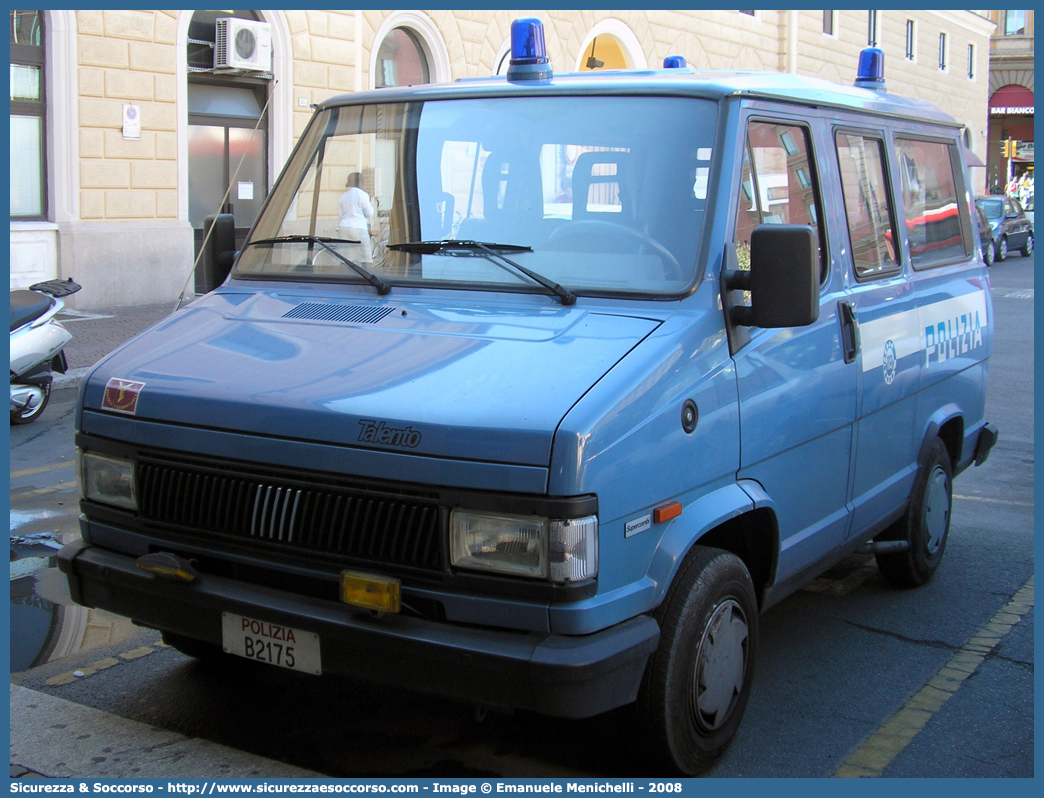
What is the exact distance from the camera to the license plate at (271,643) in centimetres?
342

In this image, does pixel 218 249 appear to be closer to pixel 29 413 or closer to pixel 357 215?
pixel 357 215

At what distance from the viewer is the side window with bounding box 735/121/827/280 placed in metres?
4.04

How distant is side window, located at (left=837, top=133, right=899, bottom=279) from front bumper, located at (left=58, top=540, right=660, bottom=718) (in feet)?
7.38

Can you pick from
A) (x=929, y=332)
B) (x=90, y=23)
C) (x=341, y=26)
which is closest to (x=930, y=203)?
(x=929, y=332)

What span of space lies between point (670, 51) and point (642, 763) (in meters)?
26.7

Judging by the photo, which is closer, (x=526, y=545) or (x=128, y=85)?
(x=526, y=545)

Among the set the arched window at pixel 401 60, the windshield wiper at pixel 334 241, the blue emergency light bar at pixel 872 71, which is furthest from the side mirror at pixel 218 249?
the arched window at pixel 401 60

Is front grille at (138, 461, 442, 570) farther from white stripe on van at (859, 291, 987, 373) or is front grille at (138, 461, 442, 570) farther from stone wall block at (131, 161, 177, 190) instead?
stone wall block at (131, 161, 177, 190)

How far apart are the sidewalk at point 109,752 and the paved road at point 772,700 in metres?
0.12

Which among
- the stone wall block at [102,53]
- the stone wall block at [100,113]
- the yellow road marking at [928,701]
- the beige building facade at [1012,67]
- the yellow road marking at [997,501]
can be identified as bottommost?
the yellow road marking at [928,701]

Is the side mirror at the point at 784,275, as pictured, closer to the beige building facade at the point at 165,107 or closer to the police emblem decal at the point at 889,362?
the police emblem decal at the point at 889,362

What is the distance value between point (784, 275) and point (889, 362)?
1.50 meters

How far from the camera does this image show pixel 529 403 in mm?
3232

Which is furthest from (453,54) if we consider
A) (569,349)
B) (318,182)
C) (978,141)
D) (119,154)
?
(978,141)
